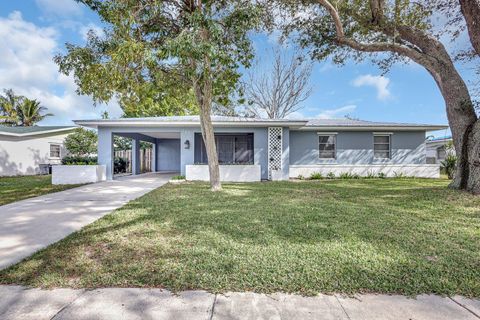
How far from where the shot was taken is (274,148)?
41.5ft

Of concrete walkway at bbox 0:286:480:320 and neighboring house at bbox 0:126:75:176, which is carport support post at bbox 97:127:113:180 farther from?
concrete walkway at bbox 0:286:480:320

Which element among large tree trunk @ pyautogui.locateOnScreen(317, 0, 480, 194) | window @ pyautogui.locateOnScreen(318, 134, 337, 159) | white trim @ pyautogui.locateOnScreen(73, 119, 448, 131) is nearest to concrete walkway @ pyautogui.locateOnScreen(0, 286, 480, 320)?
large tree trunk @ pyautogui.locateOnScreen(317, 0, 480, 194)

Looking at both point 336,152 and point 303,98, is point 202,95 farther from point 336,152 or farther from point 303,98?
point 303,98

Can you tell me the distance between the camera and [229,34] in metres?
7.55

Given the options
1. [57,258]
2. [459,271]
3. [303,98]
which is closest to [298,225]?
[459,271]

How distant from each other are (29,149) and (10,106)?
13158 millimetres

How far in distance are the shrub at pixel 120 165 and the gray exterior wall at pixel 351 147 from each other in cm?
1146

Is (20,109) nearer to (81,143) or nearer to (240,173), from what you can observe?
(81,143)

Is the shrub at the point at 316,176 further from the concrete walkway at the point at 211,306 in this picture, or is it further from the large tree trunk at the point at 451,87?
→ the concrete walkway at the point at 211,306

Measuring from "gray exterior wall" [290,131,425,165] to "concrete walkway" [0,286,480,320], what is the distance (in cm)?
1225

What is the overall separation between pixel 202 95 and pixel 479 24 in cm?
806

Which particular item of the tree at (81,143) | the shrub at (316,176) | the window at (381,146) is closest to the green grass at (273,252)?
the shrub at (316,176)

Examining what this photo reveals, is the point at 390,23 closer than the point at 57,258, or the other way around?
the point at 57,258

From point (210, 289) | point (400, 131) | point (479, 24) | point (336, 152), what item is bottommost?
point (210, 289)
